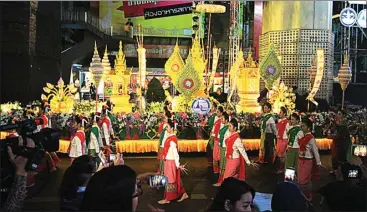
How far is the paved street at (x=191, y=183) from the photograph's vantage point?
504cm

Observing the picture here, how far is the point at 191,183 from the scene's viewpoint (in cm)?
617

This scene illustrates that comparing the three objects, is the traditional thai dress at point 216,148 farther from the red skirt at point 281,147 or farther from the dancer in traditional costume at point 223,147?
the red skirt at point 281,147

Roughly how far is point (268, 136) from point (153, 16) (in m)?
11.7

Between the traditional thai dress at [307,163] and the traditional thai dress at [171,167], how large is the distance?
145 centimetres

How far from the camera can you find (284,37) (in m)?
12.2

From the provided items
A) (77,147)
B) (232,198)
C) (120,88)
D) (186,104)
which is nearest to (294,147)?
(77,147)

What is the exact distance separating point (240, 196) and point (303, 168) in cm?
341

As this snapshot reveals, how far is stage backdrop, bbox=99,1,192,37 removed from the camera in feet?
58.4

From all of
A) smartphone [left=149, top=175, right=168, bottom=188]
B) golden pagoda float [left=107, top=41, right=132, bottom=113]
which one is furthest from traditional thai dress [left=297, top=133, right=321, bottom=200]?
golden pagoda float [left=107, top=41, right=132, bottom=113]

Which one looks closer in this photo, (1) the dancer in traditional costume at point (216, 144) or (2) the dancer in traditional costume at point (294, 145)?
(2) the dancer in traditional costume at point (294, 145)

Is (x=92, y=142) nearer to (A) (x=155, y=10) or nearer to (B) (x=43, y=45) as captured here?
(B) (x=43, y=45)

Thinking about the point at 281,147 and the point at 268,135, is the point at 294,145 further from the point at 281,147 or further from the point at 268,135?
the point at 268,135

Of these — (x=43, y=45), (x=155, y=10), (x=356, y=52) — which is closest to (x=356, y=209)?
(x=43, y=45)

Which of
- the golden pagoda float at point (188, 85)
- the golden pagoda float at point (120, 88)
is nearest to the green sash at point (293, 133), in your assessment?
the golden pagoda float at point (188, 85)
